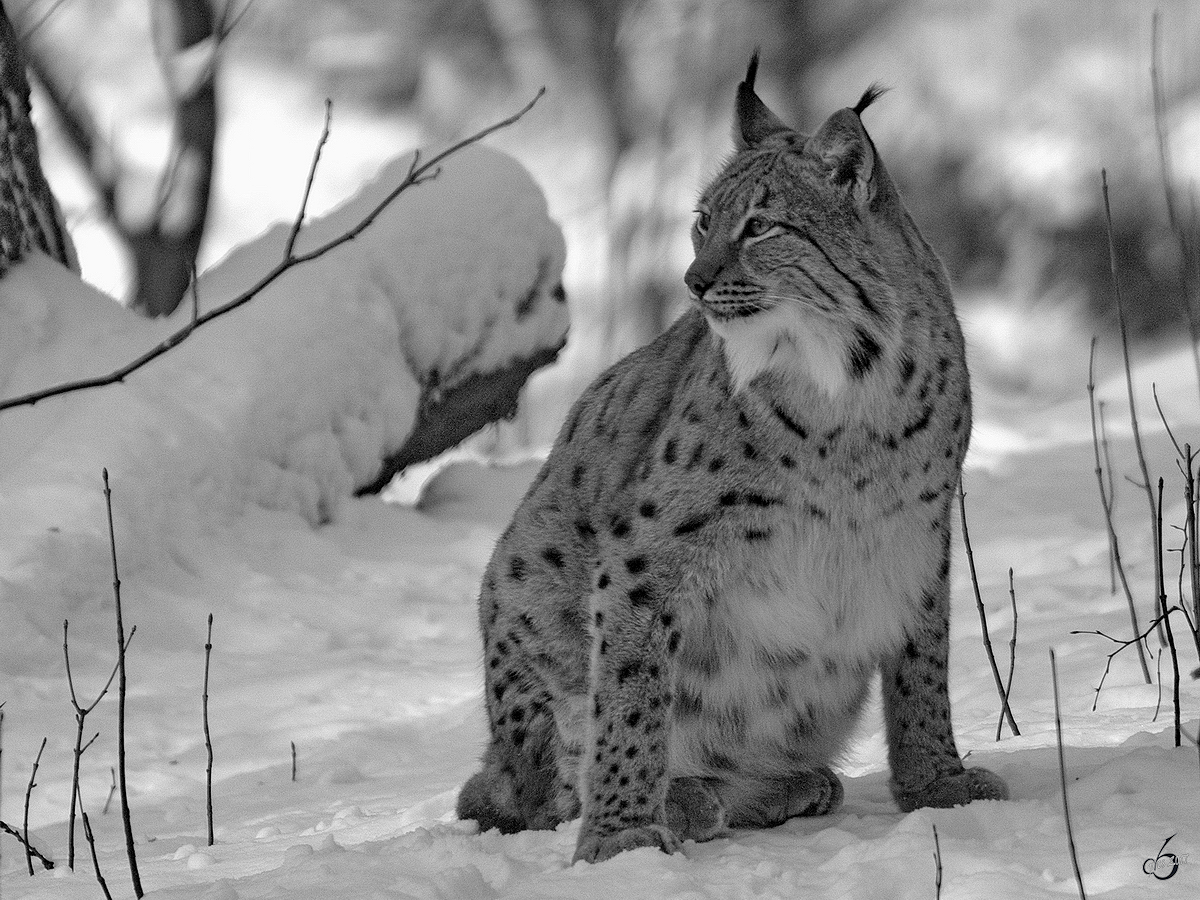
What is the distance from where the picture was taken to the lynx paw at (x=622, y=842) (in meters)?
3.26

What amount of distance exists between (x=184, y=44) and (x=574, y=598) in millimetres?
8981

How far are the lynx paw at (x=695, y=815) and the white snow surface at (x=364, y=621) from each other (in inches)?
1.7

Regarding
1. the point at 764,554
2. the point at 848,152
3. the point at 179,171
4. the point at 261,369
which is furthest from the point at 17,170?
the point at 764,554

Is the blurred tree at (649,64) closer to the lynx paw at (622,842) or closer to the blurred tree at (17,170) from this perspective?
the blurred tree at (17,170)

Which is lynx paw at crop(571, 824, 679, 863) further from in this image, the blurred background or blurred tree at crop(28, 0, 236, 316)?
the blurred background

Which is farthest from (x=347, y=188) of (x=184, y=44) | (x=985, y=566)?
(x=985, y=566)

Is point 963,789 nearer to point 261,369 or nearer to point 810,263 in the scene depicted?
point 810,263

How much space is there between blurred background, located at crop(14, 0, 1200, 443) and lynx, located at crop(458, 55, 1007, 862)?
29.5 feet

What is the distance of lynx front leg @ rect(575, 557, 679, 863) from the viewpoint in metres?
3.34

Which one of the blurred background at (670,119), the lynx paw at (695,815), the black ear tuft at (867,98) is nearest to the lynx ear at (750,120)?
the black ear tuft at (867,98)

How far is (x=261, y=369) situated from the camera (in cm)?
702

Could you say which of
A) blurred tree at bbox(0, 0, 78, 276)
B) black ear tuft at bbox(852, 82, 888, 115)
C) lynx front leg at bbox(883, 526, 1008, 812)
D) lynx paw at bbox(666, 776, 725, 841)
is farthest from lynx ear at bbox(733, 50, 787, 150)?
blurred tree at bbox(0, 0, 78, 276)

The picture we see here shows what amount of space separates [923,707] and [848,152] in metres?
1.34

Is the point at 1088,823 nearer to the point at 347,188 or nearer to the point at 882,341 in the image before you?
the point at 882,341
